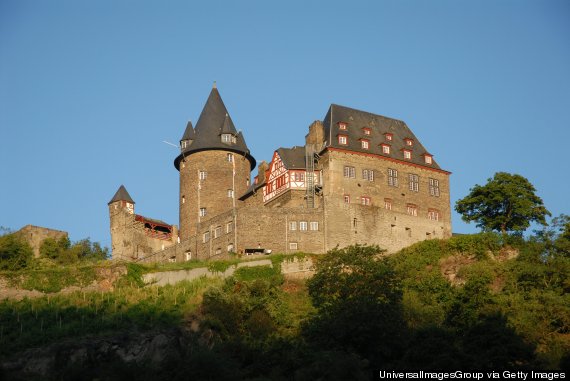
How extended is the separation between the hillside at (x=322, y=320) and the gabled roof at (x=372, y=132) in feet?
36.4

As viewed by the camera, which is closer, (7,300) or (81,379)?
(81,379)

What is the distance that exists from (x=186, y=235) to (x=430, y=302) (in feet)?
75.9

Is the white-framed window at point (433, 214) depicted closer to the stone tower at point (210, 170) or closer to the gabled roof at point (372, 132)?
the gabled roof at point (372, 132)

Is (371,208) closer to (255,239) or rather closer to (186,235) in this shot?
(255,239)

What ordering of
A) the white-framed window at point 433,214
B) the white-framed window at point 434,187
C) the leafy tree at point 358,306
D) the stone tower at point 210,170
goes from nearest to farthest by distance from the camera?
the leafy tree at point 358,306 < the white-framed window at point 433,214 < the stone tower at point 210,170 < the white-framed window at point 434,187

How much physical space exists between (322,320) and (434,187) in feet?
84.5

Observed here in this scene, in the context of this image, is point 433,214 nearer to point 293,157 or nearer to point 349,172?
point 349,172

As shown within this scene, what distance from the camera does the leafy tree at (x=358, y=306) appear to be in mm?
47562

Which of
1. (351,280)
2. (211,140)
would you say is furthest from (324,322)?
(211,140)

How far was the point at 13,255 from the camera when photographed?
227 ft

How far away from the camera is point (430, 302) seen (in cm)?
5562

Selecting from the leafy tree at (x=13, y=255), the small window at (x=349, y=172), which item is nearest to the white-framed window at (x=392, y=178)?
the small window at (x=349, y=172)

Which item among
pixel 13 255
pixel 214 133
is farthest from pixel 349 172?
pixel 13 255

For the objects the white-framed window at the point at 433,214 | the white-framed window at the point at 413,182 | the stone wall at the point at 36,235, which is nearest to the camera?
the white-framed window at the point at 433,214
